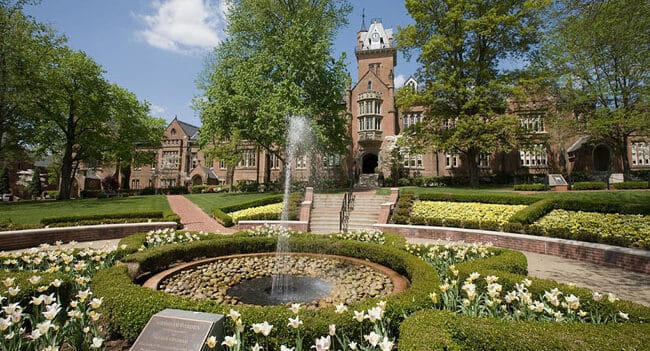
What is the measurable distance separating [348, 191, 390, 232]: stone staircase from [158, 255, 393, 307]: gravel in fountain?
6150 millimetres

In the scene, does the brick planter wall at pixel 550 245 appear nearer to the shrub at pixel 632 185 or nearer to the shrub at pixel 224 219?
the shrub at pixel 224 219

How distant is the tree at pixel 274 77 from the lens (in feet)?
73.7

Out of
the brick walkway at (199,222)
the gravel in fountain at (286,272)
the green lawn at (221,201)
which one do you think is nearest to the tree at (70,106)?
the green lawn at (221,201)

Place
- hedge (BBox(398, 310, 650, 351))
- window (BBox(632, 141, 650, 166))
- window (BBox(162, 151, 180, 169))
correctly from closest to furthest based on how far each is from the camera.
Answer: hedge (BBox(398, 310, 650, 351)) → window (BBox(632, 141, 650, 166)) → window (BBox(162, 151, 180, 169))

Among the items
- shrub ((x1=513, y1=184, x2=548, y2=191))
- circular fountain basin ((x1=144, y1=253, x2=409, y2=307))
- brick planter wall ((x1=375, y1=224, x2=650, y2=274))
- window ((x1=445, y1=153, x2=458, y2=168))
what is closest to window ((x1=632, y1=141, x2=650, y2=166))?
window ((x1=445, y1=153, x2=458, y2=168))

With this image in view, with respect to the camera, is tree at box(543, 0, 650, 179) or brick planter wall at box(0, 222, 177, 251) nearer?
brick planter wall at box(0, 222, 177, 251)

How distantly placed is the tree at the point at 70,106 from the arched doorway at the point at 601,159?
51470 millimetres

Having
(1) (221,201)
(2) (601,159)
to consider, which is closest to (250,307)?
(1) (221,201)

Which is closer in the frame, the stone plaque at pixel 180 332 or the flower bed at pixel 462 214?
the stone plaque at pixel 180 332

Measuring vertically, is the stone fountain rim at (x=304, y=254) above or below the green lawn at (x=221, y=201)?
below

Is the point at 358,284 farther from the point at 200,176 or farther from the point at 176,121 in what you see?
the point at 176,121

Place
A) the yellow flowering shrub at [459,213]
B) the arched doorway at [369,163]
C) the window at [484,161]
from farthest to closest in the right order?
the arched doorway at [369,163] < the window at [484,161] < the yellow flowering shrub at [459,213]

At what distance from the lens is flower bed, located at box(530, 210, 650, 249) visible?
952cm

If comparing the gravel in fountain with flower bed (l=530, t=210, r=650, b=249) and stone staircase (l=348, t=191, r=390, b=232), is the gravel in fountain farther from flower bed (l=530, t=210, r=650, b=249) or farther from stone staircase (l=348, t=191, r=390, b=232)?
flower bed (l=530, t=210, r=650, b=249)
